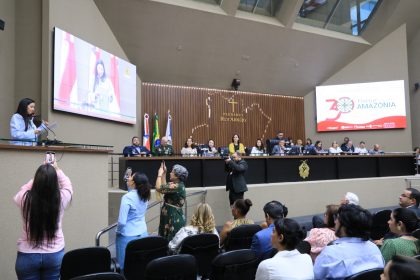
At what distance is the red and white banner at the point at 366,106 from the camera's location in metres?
12.5

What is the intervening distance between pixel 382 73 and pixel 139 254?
40.5 feet

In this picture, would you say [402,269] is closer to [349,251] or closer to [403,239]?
[349,251]

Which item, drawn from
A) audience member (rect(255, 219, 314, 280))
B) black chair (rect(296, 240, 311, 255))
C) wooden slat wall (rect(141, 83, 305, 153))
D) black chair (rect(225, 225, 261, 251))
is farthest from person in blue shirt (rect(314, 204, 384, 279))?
wooden slat wall (rect(141, 83, 305, 153))

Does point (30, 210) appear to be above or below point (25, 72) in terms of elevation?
below

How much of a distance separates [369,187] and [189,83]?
599cm

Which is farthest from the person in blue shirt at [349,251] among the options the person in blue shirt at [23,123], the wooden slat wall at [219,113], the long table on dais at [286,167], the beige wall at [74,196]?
the wooden slat wall at [219,113]

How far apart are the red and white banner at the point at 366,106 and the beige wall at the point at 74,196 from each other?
10.1 meters

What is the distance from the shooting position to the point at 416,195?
407cm

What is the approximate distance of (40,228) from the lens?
89.1 inches

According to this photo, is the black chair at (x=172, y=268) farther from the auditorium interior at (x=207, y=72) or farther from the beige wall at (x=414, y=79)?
the beige wall at (x=414, y=79)

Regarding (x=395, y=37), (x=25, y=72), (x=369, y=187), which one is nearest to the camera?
(x=25, y=72)

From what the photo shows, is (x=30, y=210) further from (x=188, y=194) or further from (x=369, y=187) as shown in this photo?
(x=369, y=187)

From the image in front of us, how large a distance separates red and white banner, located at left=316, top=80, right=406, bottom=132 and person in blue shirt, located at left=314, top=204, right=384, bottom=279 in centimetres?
1104

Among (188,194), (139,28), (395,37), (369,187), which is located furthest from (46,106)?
(395,37)
